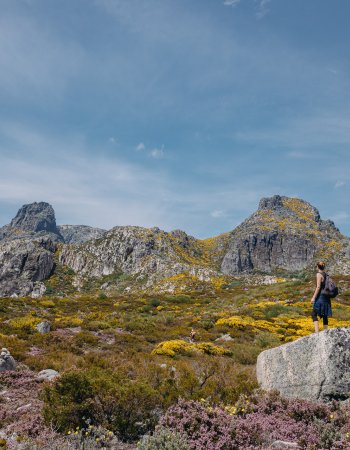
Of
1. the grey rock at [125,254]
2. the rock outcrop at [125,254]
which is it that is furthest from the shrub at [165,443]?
the rock outcrop at [125,254]

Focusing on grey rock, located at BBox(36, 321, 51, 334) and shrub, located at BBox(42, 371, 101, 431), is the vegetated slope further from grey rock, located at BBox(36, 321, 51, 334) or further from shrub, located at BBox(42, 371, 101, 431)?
shrub, located at BBox(42, 371, 101, 431)

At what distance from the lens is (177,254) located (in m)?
114

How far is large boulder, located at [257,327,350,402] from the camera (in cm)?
735

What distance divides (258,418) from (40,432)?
415 centimetres

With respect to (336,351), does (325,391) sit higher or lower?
lower

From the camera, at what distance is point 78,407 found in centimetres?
667

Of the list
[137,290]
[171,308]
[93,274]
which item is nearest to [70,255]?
[93,274]

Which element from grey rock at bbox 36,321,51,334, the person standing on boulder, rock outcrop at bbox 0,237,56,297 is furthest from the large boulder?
rock outcrop at bbox 0,237,56,297

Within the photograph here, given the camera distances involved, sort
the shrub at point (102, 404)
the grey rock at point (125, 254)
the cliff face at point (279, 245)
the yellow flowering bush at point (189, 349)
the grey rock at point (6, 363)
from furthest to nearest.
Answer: the cliff face at point (279, 245) < the grey rock at point (125, 254) < the yellow flowering bush at point (189, 349) < the grey rock at point (6, 363) < the shrub at point (102, 404)

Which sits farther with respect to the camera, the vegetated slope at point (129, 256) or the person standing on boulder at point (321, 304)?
the vegetated slope at point (129, 256)

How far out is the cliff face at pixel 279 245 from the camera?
154 metres

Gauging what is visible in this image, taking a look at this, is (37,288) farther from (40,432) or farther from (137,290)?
(40,432)

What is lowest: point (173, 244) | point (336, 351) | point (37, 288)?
point (37, 288)

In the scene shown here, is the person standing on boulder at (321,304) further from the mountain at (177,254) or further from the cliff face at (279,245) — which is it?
the cliff face at (279,245)
